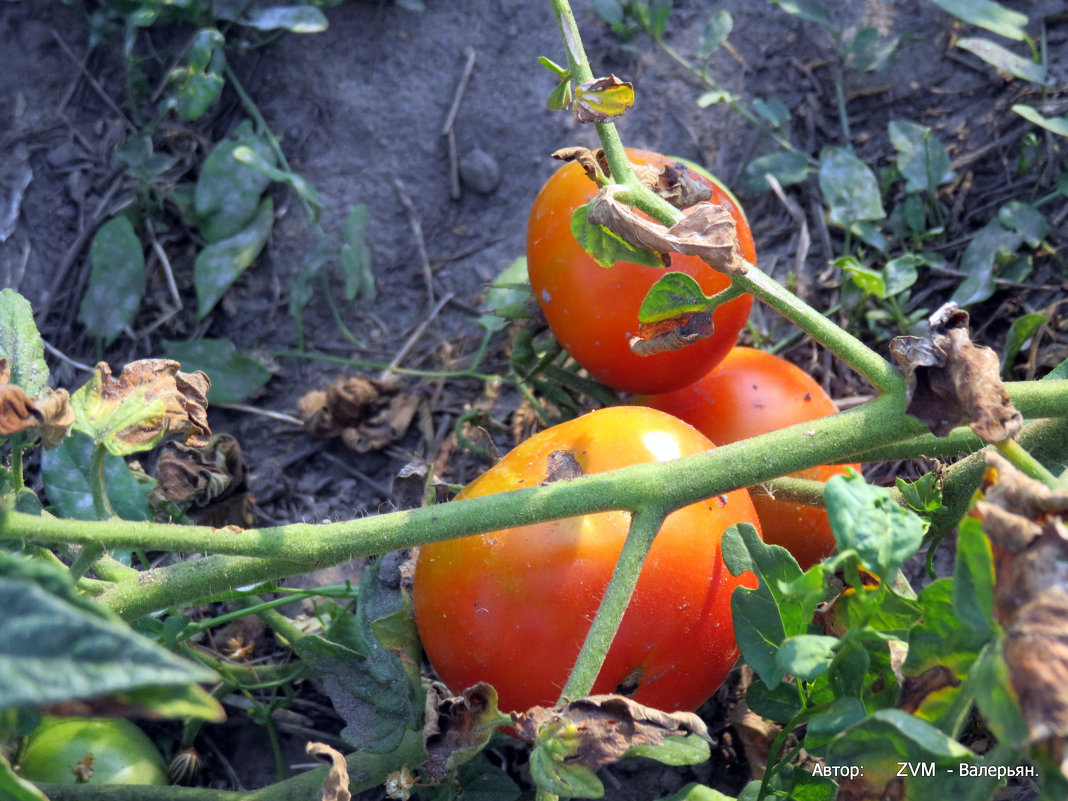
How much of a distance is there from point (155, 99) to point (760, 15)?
152cm

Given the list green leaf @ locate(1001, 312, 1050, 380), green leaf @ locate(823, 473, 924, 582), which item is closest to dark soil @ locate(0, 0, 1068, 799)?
green leaf @ locate(1001, 312, 1050, 380)

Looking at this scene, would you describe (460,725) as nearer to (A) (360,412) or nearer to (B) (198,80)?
(A) (360,412)

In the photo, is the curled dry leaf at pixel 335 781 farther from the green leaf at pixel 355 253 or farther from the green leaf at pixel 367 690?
the green leaf at pixel 355 253

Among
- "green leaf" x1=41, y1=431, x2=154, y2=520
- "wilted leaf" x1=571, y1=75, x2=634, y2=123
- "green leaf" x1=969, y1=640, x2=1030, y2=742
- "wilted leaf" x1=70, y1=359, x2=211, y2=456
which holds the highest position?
"wilted leaf" x1=571, y1=75, x2=634, y2=123

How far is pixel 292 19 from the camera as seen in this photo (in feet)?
6.83

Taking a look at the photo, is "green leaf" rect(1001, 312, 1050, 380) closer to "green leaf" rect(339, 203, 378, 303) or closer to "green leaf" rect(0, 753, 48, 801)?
"green leaf" rect(339, 203, 378, 303)

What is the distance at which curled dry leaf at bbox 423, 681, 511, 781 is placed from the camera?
104cm

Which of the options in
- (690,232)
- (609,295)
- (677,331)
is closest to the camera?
(690,232)

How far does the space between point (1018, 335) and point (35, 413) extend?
1.56 m

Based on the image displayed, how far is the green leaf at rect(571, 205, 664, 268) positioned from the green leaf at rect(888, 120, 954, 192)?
1027 mm

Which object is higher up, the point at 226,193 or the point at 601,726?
the point at 601,726

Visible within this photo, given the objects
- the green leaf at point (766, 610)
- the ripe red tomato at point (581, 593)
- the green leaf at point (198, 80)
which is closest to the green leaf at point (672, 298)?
the ripe red tomato at point (581, 593)

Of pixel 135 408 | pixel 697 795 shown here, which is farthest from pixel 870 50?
pixel 135 408

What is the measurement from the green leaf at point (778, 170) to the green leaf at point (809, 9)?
310 mm
